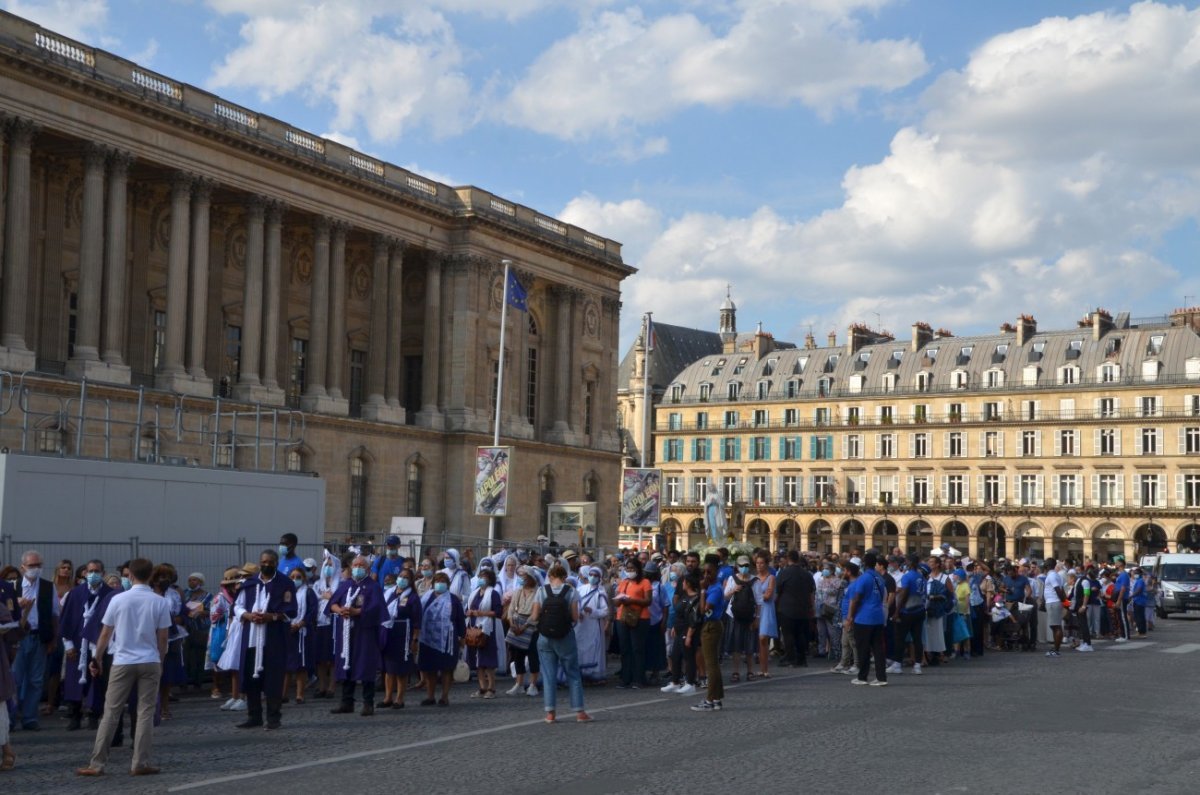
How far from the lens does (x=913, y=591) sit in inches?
930

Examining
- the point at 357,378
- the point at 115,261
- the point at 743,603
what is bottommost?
the point at 743,603

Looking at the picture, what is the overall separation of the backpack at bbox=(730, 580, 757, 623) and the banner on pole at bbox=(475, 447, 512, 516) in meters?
18.3

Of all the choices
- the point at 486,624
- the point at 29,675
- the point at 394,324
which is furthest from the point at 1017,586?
the point at 394,324

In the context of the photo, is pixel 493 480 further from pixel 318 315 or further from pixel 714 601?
pixel 714 601

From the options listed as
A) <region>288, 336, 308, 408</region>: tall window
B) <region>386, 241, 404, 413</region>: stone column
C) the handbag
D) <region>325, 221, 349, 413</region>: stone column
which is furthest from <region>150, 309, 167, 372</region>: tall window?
the handbag

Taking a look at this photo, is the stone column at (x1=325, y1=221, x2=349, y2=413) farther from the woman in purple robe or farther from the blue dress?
the woman in purple robe

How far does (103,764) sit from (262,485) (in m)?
12.4

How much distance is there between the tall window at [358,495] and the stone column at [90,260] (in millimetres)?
13308

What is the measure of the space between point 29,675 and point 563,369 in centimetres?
4960

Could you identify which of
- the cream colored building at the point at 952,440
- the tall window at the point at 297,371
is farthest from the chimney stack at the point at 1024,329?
the tall window at the point at 297,371

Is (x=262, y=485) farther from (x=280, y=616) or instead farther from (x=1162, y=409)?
(x=1162, y=409)

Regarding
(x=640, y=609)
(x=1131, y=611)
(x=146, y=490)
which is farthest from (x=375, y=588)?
(x=1131, y=611)

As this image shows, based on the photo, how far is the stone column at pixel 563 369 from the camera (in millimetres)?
65812

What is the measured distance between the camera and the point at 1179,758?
574 inches
